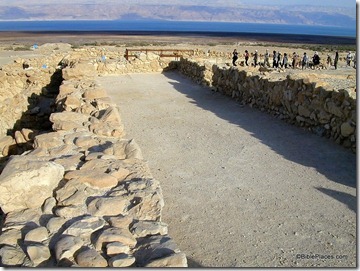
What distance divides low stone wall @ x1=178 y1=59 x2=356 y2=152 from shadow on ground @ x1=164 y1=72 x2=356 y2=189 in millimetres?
190

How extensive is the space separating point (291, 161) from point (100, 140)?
3.22 meters

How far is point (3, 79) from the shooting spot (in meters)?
16.4

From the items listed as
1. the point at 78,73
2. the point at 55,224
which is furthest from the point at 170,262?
the point at 78,73

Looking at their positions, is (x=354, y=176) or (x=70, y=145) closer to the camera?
(x=70, y=145)

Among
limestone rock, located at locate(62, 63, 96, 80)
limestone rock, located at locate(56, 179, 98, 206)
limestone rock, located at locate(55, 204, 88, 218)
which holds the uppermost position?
limestone rock, located at locate(62, 63, 96, 80)

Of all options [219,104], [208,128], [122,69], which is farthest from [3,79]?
[208,128]

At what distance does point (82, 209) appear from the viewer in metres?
3.72

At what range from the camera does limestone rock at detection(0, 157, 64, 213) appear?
3658mm

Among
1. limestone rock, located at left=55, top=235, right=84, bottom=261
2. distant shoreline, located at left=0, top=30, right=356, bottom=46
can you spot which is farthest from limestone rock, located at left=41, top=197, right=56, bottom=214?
distant shoreline, located at left=0, top=30, right=356, bottom=46

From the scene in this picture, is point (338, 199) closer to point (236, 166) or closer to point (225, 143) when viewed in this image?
point (236, 166)

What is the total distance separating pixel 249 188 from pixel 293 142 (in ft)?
8.07

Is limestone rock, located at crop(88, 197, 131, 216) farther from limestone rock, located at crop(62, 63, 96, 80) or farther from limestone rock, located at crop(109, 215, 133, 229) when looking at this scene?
limestone rock, located at crop(62, 63, 96, 80)

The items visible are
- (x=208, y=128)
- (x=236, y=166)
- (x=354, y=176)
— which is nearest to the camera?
(x=354, y=176)

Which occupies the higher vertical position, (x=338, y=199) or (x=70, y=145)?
(x=70, y=145)
